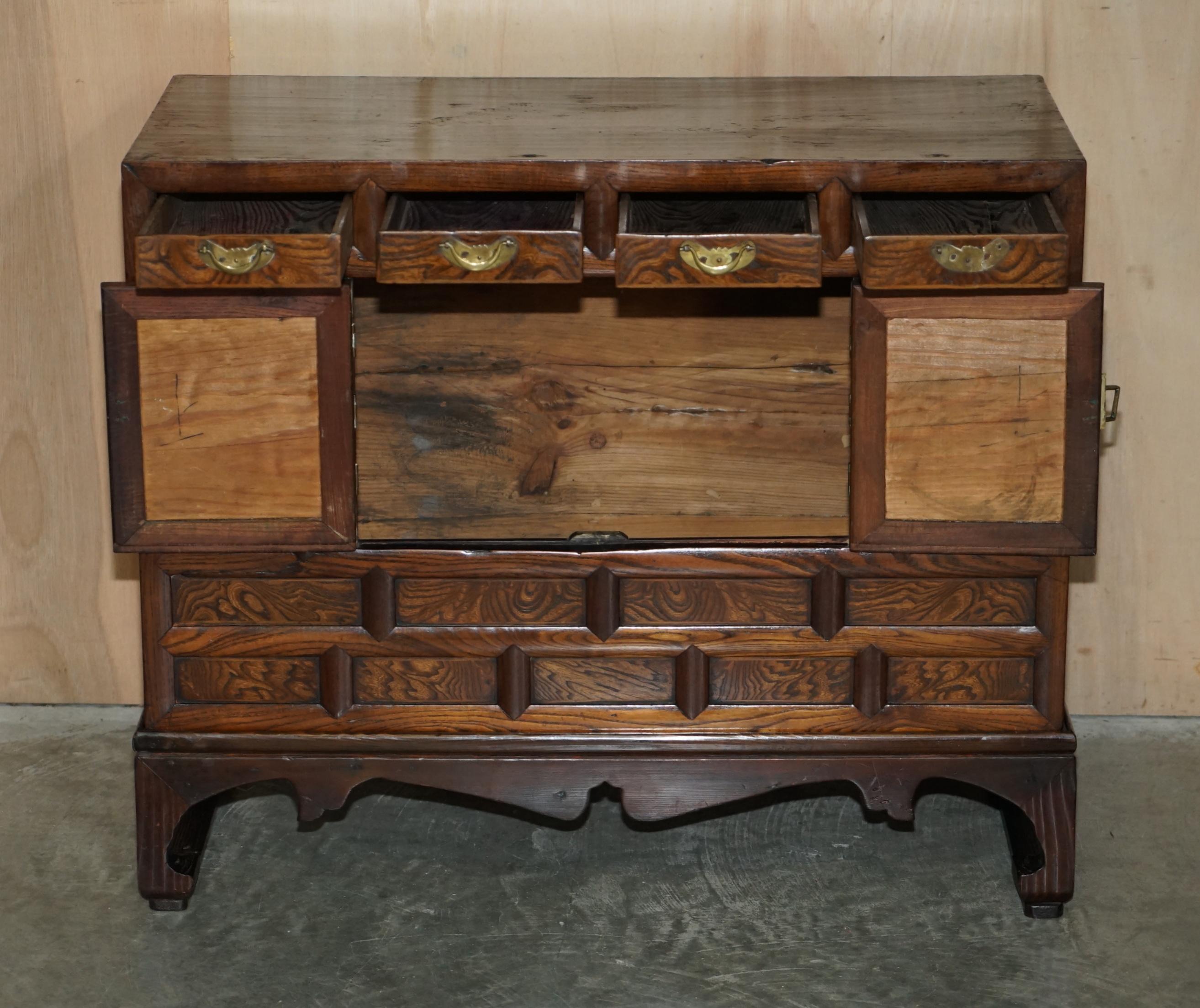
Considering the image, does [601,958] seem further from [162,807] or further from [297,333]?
[297,333]

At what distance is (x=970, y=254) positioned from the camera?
85.0 inches

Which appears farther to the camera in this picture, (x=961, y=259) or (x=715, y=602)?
(x=715, y=602)

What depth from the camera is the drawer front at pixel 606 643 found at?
240 cm

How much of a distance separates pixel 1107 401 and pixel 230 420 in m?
1.54

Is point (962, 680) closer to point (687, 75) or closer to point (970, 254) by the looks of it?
point (970, 254)

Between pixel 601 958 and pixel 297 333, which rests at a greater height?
pixel 297 333

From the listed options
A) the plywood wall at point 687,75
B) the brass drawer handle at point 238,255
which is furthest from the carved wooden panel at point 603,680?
the plywood wall at point 687,75

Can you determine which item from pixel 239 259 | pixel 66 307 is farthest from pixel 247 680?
pixel 66 307

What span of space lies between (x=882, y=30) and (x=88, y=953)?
6.12ft

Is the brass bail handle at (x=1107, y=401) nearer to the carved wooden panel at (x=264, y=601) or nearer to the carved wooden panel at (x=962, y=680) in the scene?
the carved wooden panel at (x=962, y=680)

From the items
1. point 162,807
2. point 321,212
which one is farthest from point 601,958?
point 321,212

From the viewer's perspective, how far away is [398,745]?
2.46 m

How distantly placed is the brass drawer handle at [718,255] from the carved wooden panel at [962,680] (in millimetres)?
633

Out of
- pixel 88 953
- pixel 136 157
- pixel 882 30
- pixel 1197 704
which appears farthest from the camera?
pixel 1197 704
